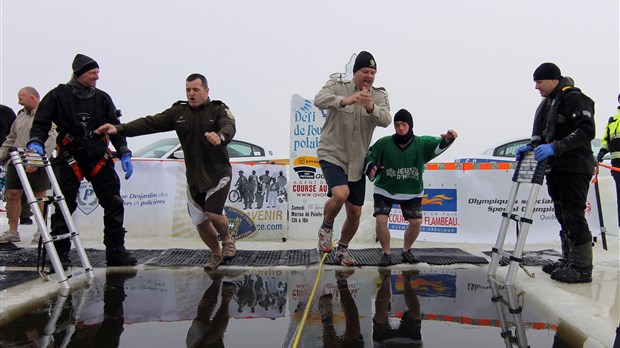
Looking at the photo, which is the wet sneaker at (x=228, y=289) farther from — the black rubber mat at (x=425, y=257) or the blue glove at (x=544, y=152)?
the blue glove at (x=544, y=152)

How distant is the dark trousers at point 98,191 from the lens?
439 cm

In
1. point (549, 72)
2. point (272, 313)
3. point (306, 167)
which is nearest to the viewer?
point (272, 313)

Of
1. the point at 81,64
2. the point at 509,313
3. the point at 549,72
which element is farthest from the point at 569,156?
the point at 81,64

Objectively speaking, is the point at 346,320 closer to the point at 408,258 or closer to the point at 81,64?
the point at 408,258

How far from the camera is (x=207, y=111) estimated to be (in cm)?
456

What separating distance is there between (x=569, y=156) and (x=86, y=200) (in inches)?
265

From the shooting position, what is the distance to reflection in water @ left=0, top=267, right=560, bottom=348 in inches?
102

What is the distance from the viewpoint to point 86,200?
23.6 feet

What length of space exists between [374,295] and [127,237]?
4888 mm

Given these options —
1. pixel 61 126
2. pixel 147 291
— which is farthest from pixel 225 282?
pixel 61 126

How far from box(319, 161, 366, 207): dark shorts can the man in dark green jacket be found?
1010mm

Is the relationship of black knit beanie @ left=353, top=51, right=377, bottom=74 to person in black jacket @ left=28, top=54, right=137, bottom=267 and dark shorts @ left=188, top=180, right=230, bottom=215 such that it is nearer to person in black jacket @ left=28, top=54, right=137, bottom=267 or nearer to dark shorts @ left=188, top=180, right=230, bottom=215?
dark shorts @ left=188, top=180, right=230, bottom=215

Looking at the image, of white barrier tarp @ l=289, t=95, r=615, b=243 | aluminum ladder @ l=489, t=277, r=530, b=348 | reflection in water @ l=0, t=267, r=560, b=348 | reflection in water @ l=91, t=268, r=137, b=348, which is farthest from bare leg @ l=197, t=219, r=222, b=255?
aluminum ladder @ l=489, t=277, r=530, b=348

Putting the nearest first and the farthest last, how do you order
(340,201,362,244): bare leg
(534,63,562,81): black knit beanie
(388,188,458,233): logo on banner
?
(534,63,562,81): black knit beanie → (340,201,362,244): bare leg → (388,188,458,233): logo on banner
